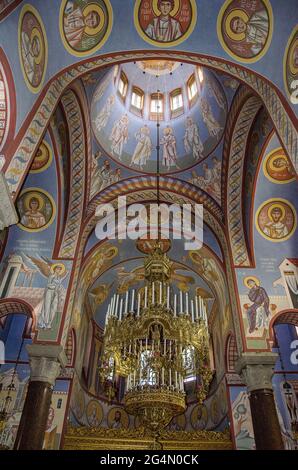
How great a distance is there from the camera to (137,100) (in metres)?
13.7

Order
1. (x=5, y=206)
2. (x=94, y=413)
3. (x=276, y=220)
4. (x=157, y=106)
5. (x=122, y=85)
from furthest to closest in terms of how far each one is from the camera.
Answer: (x=94, y=413)
(x=157, y=106)
(x=122, y=85)
(x=276, y=220)
(x=5, y=206)

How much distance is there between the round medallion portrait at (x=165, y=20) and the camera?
659 cm

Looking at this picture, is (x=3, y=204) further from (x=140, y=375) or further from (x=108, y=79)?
(x=108, y=79)

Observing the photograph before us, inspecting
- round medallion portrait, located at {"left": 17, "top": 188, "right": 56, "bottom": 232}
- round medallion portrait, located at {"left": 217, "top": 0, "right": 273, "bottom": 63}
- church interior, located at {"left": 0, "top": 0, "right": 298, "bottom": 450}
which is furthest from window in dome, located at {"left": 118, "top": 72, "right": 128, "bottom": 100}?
round medallion portrait, located at {"left": 217, "top": 0, "right": 273, "bottom": 63}

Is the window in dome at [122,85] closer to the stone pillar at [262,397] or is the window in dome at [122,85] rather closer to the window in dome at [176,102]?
the window in dome at [176,102]

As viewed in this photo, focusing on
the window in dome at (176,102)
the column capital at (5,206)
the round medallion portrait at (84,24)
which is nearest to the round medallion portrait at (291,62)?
the round medallion portrait at (84,24)

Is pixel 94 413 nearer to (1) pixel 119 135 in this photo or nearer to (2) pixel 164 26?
(1) pixel 119 135

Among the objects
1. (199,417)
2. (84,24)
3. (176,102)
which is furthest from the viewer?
(199,417)

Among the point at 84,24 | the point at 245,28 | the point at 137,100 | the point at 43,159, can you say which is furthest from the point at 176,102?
the point at 84,24

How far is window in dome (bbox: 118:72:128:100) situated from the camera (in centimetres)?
1304

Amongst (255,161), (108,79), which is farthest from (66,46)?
(255,161)

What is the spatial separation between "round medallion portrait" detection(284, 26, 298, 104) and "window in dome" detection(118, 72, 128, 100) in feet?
26.2

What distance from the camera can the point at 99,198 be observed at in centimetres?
1212

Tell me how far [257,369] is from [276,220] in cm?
448
